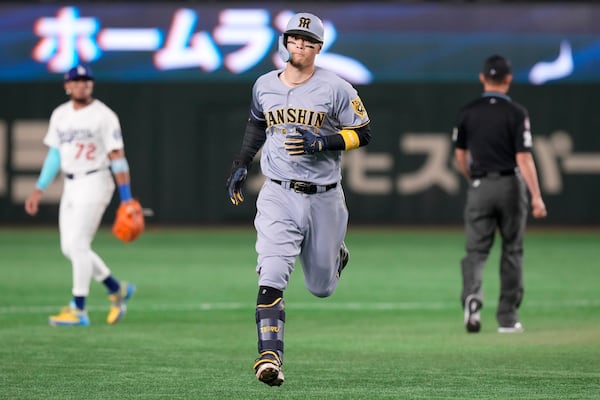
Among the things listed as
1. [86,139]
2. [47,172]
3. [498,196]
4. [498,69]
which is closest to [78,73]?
[86,139]

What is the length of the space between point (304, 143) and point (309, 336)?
3.41 meters

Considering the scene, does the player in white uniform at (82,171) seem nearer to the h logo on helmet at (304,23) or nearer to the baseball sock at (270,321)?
the h logo on helmet at (304,23)

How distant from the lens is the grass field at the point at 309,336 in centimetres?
870

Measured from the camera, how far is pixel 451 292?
15.3 m

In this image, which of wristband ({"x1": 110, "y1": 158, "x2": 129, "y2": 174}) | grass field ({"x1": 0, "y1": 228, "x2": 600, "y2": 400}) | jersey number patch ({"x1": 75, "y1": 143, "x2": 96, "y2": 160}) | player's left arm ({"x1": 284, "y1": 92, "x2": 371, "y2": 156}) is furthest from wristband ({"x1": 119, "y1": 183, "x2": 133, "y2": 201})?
player's left arm ({"x1": 284, "y1": 92, "x2": 371, "y2": 156})

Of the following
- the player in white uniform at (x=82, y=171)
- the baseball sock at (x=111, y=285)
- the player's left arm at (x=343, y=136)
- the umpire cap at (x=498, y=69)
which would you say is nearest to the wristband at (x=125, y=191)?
the player in white uniform at (x=82, y=171)

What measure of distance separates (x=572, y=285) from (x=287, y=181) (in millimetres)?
8151

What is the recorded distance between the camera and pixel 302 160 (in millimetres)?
8648

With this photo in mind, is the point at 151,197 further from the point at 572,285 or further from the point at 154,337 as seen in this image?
the point at 154,337

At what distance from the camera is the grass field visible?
28.5 ft

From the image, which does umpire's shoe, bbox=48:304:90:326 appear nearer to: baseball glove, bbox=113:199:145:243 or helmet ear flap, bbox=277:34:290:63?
baseball glove, bbox=113:199:145:243

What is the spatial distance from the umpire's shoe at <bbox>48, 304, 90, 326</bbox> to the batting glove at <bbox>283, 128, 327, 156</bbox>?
430 centimetres

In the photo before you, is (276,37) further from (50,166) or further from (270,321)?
(270,321)

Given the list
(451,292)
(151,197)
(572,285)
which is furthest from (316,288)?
(151,197)
